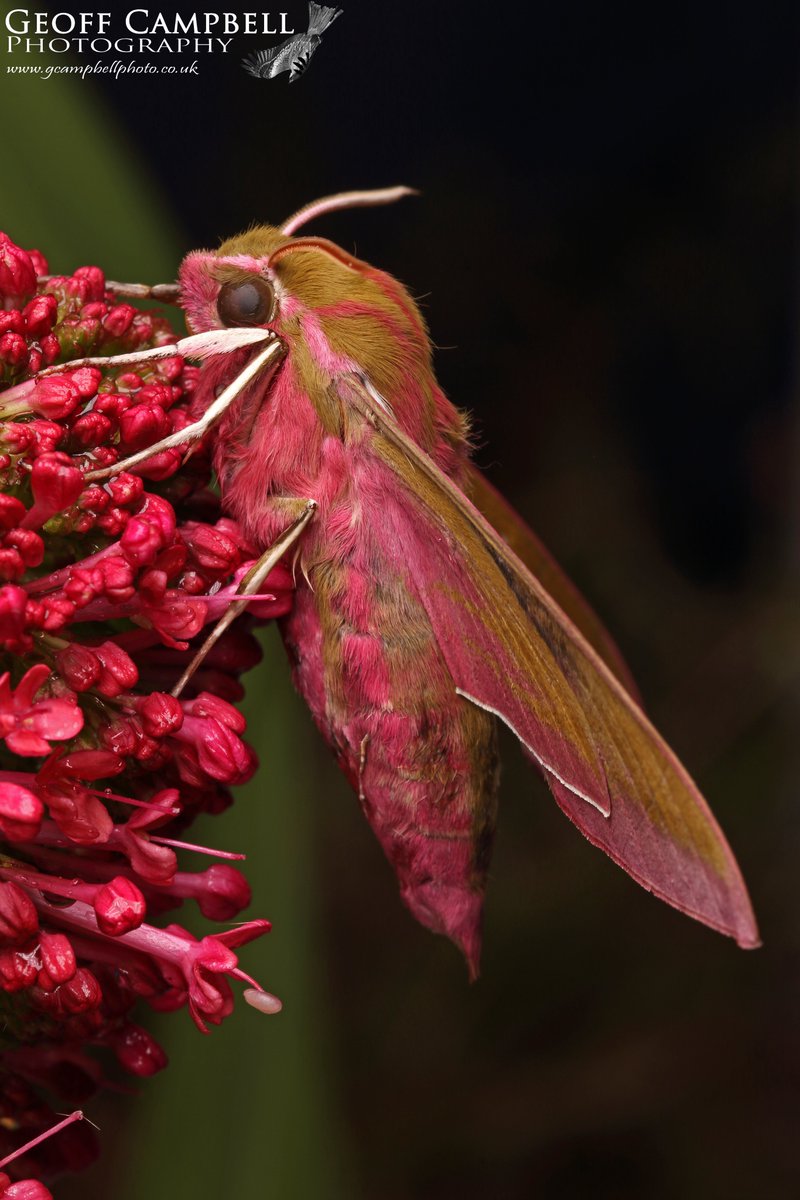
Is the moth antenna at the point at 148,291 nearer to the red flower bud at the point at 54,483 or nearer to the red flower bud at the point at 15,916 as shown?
the red flower bud at the point at 54,483

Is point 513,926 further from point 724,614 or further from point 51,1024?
point 51,1024

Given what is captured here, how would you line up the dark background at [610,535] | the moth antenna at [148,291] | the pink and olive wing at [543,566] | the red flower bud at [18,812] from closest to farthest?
the red flower bud at [18,812], the moth antenna at [148,291], the pink and olive wing at [543,566], the dark background at [610,535]

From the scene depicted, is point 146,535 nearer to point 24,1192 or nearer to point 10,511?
point 10,511

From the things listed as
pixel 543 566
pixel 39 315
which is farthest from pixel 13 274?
pixel 543 566

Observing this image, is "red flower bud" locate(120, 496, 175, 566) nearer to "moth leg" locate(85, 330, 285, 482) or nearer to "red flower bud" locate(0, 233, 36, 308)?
"moth leg" locate(85, 330, 285, 482)

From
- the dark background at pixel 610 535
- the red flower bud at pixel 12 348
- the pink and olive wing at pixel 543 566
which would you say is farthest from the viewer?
the dark background at pixel 610 535

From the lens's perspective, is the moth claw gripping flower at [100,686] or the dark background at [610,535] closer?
the moth claw gripping flower at [100,686]

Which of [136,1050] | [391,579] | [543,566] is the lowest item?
[136,1050]

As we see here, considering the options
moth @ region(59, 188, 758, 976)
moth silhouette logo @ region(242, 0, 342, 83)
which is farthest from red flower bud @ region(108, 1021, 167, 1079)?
moth silhouette logo @ region(242, 0, 342, 83)

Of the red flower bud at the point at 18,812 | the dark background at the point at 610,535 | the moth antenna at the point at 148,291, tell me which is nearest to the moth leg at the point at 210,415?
the moth antenna at the point at 148,291
